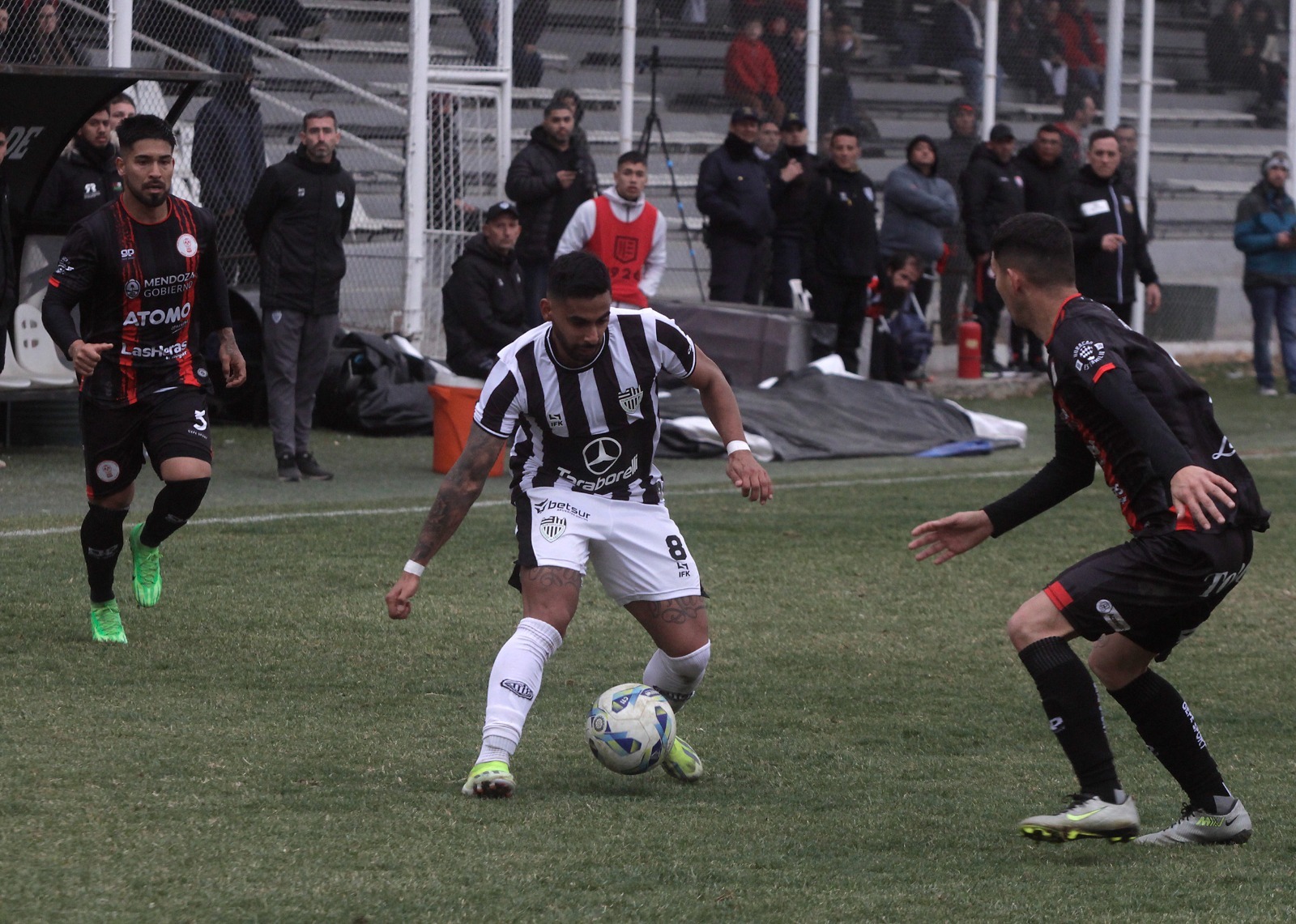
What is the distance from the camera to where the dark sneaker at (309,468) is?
36.2 ft

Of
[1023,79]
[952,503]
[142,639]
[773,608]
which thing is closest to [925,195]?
[1023,79]

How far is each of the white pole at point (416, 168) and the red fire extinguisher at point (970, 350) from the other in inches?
207

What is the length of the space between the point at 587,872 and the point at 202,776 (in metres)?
1.34

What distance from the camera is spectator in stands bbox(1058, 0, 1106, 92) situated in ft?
63.1

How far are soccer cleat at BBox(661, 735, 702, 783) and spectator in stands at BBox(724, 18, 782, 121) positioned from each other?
1216 centimetres

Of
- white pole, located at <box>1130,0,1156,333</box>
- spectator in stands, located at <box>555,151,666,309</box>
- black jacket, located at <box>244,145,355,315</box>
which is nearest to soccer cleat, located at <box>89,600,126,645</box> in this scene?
black jacket, located at <box>244,145,355,315</box>

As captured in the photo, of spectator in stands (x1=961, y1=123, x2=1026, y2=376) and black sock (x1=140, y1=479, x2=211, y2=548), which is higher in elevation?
spectator in stands (x1=961, y1=123, x2=1026, y2=376)

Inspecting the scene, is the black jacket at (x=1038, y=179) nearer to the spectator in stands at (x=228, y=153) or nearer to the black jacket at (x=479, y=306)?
the black jacket at (x=479, y=306)

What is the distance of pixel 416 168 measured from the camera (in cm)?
1435

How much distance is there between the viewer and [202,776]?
4.87 m

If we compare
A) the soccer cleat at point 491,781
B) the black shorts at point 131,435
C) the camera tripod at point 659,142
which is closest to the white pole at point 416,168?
the camera tripod at point 659,142

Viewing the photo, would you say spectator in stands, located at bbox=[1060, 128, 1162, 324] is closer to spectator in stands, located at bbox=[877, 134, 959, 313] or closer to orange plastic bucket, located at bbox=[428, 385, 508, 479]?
spectator in stands, located at bbox=[877, 134, 959, 313]

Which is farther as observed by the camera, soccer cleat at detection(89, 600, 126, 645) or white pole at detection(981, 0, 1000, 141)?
white pole at detection(981, 0, 1000, 141)

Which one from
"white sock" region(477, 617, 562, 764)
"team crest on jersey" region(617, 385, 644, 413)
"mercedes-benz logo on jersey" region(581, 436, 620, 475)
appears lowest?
"white sock" region(477, 617, 562, 764)
